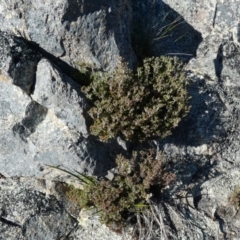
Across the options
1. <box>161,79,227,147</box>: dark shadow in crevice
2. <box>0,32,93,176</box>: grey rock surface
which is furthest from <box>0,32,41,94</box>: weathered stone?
<box>161,79,227,147</box>: dark shadow in crevice

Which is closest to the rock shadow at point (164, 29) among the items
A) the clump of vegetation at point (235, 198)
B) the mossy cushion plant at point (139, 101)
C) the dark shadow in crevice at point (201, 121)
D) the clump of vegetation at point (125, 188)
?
the dark shadow in crevice at point (201, 121)

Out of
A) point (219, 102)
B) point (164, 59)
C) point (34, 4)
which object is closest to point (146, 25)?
point (164, 59)

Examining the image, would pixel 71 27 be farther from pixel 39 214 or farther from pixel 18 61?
pixel 39 214

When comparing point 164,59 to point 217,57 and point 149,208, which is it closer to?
point 217,57

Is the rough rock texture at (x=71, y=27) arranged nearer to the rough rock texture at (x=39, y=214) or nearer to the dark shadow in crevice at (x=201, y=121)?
the dark shadow in crevice at (x=201, y=121)

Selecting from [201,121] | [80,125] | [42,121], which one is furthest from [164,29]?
[42,121]

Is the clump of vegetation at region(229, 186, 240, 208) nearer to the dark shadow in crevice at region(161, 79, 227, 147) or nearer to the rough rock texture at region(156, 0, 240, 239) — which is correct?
the rough rock texture at region(156, 0, 240, 239)
